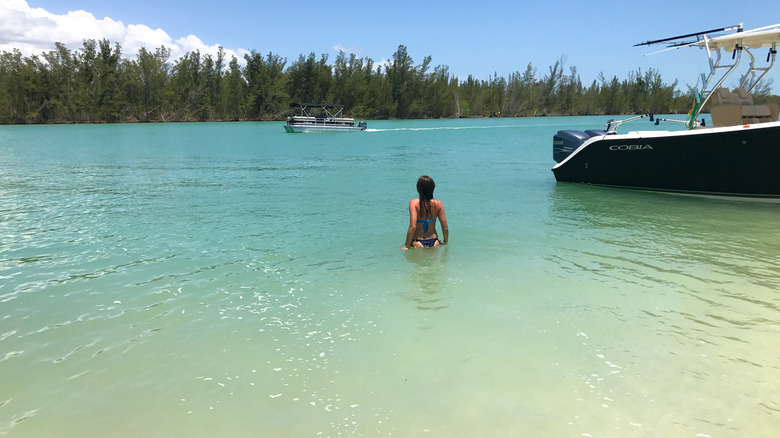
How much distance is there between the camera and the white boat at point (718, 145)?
1080 centimetres

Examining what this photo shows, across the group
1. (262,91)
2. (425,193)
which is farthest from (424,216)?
(262,91)

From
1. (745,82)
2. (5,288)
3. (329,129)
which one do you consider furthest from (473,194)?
(329,129)

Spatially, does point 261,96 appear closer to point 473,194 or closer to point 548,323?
point 473,194

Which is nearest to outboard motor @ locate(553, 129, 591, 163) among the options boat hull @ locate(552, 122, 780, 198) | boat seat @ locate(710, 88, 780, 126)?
boat hull @ locate(552, 122, 780, 198)

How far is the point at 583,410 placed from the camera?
3551 mm

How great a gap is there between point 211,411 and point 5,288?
426 centimetres

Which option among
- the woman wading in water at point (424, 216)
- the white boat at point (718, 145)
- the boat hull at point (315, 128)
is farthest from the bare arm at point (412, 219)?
the boat hull at point (315, 128)

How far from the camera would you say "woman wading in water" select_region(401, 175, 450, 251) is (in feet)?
22.5

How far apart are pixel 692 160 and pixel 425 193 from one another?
26.6 feet

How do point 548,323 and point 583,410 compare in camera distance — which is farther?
point 548,323

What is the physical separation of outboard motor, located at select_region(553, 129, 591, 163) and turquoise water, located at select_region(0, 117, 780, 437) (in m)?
4.19

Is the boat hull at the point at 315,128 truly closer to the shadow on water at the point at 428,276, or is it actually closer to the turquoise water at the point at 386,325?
the turquoise water at the point at 386,325

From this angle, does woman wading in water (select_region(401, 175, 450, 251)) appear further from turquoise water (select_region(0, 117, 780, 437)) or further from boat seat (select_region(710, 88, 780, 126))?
boat seat (select_region(710, 88, 780, 126))

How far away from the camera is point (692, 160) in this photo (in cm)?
1186
